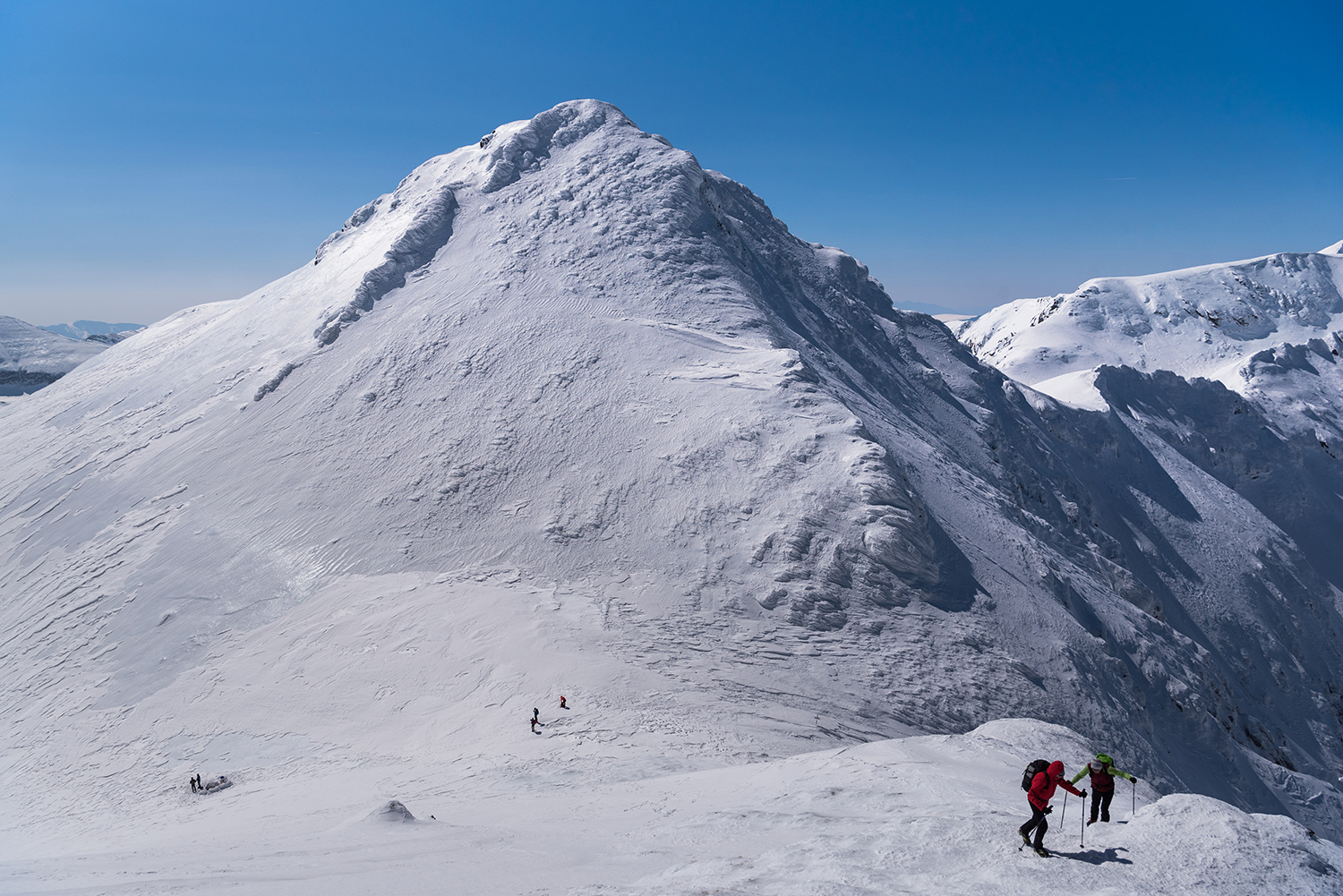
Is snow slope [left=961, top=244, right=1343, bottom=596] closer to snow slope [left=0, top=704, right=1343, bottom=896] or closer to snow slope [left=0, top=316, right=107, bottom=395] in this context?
snow slope [left=0, top=704, right=1343, bottom=896]

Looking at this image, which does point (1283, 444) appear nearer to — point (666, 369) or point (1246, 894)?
point (666, 369)

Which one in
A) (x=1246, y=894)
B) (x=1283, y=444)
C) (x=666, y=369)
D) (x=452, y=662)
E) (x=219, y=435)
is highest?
(x=1283, y=444)

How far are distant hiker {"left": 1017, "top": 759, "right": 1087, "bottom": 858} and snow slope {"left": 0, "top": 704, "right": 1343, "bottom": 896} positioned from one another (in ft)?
0.90

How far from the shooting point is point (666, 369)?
36344mm

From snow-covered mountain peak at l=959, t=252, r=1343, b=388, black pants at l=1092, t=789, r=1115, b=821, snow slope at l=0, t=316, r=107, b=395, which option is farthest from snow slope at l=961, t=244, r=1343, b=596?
snow slope at l=0, t=316, r=107, b=395

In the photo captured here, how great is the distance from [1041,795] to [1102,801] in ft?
6.04

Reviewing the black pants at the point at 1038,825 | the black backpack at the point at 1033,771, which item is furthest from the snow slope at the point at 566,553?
the black backpack at the point at 1033,771

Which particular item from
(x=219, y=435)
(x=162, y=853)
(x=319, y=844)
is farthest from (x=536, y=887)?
(x=219, y=435)

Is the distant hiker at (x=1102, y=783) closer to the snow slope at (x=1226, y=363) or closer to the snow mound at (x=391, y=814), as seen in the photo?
the snow mound at (x=391, y=814)

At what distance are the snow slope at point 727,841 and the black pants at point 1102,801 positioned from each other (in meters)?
0.21

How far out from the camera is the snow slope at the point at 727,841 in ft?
28.9

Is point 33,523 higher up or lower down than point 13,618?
higher up

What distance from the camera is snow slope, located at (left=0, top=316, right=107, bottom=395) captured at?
105 m

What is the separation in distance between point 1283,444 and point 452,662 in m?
91.5
